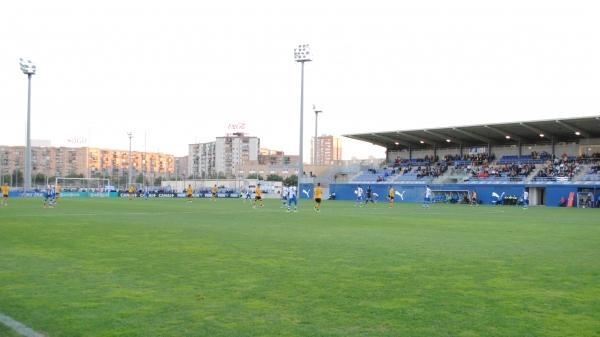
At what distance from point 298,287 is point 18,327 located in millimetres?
3791

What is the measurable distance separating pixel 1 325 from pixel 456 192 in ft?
184

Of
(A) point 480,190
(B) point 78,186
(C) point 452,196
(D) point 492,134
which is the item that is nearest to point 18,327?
(A) point 480,190

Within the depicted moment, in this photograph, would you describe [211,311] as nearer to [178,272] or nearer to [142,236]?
[178,272]

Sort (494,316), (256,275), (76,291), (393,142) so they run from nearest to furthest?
(494,316) < (76,291) < (256,275) < (393,142)

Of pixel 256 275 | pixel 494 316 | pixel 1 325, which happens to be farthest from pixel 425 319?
Answer: pixel 1 325

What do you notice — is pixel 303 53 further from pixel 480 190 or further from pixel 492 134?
pixel 480 190

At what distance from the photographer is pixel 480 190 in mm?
56125

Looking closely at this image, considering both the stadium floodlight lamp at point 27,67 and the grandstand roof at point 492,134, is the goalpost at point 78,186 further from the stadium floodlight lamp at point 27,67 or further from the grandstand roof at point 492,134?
the grandstand roof at point 492,134

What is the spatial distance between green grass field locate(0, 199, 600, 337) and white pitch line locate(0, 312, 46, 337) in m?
0.09

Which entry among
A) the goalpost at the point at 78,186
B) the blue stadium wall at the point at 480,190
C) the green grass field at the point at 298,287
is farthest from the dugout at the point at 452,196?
the green grass field at the point at 298,287

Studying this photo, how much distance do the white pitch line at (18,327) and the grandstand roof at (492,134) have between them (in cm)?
5114

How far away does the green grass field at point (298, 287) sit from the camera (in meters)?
6.35

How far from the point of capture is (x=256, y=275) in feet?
31.7

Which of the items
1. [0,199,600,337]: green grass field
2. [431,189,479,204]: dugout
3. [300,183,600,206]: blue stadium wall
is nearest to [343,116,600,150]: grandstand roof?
[300,183,600,206]: blue stadium wall
